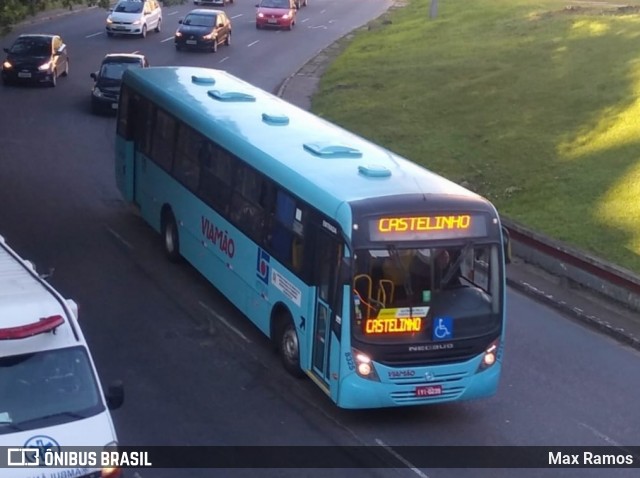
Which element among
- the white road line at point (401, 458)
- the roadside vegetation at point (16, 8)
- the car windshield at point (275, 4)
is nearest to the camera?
the white road line at point (401, 458)

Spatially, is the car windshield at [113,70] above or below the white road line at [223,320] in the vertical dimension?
below

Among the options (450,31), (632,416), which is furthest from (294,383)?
(450,31)

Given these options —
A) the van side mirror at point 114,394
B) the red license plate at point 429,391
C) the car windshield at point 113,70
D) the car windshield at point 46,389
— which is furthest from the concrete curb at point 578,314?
the car windshield at point 113,70

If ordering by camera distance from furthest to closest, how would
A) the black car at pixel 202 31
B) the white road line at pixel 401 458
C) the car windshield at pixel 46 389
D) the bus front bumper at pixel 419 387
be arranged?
the black car at pixel 202 31 < the bus front bumper at pixel 419 387 < the white road line at pixel 401 458 < the car windshield at pixel 46 389

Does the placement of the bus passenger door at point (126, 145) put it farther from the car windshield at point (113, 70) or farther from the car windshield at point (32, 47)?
the car windshield at point (32, 47)

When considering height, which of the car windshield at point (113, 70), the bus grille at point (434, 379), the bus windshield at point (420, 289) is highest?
the bus windshield at point (420, 289)

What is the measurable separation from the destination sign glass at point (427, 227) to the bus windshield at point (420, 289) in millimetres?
139

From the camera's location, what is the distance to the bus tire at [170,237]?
19125mm

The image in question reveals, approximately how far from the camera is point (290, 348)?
47.7ft

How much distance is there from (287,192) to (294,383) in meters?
2.45

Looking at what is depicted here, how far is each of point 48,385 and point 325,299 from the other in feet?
14.4

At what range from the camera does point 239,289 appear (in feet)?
53.2

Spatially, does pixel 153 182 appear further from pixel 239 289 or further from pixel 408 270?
pixel 408 270

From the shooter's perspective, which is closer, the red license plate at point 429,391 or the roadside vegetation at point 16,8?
the red license plate at point 429,391
